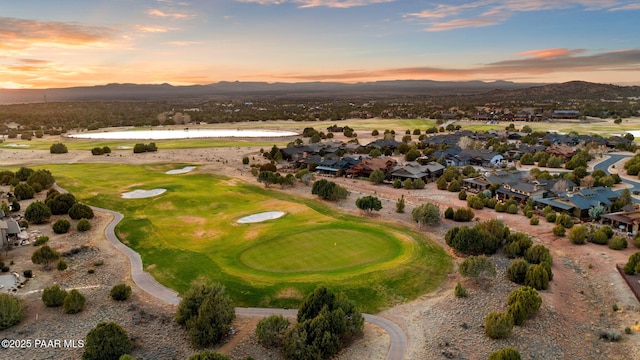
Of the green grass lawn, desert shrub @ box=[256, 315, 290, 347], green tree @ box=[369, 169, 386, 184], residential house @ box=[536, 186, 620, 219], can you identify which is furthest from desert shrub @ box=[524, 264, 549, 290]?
green tree @ box=[369, 169, 386, 184]

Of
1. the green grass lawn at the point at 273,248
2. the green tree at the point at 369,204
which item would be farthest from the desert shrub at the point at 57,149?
the green tree at the point at 369,204

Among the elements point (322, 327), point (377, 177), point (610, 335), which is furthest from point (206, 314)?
point (377, 177)

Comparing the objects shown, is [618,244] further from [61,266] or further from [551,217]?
[61,266]

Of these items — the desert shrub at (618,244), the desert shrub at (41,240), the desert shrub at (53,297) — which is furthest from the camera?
the desert shrub at (618,244)

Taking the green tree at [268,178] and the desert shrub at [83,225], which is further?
the green tree at [268,178]

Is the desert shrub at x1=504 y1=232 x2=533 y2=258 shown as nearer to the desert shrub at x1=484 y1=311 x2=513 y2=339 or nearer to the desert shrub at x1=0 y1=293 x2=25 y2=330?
the desert shrub at x1=484 y1=311 x2=513 y2=339

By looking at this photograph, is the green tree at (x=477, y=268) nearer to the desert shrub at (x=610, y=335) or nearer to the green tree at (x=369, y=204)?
the desert shrub at (x=610, y=335)
